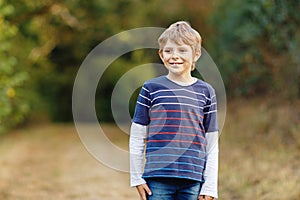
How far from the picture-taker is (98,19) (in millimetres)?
14258

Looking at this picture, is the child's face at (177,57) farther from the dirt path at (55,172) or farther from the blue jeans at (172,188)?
the dirt path at (55,172)

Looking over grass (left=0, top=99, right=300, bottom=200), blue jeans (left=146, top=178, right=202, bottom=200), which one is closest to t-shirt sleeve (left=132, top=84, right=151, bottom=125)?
blue jeans (left=146, top=178, right=202, bottom=200)

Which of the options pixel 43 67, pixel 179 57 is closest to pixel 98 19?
pixel 43 67

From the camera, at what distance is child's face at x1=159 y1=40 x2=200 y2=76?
11.0 feet

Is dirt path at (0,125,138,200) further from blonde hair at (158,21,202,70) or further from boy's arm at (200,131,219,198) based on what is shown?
blonde hair at (158,21,202,70)

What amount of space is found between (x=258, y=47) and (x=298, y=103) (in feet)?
5.79

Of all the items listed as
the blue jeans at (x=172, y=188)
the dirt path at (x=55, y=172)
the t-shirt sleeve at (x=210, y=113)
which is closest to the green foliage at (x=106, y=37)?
the dirt path at (x=55, y=172)

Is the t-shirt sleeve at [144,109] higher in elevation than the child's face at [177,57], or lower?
lower

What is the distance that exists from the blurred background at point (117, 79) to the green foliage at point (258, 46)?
0.07ft

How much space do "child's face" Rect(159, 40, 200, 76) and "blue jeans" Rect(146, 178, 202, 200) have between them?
2.10 feet

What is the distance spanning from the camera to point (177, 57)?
11.0 feet

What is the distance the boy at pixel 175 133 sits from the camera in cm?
330

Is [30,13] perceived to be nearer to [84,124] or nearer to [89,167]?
[84,124]

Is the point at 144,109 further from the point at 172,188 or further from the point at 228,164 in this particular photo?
the point at 228,164
